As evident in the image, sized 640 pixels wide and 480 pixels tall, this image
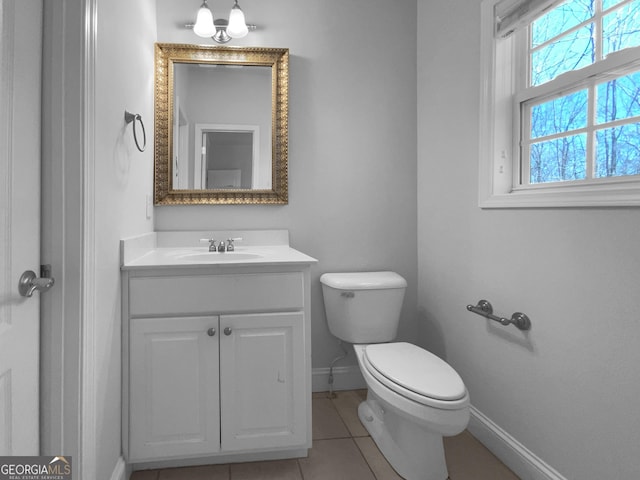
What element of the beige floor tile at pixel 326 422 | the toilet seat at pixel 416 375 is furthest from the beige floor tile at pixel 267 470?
the toilet seat at pixel 416 375

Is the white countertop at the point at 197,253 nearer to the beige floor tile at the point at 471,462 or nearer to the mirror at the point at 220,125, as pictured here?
the mirror at the point at 220,125

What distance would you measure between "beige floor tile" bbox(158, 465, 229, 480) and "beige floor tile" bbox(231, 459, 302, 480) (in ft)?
0.13

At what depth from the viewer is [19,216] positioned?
0.96 metres

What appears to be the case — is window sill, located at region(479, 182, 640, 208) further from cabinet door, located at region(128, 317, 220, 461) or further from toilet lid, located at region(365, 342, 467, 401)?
cabinet door, located at region(128, 317, 220, 461)

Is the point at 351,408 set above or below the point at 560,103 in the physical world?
below

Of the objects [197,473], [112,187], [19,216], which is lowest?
[197,473]

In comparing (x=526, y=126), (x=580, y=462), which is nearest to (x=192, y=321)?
(x=580, y=462)

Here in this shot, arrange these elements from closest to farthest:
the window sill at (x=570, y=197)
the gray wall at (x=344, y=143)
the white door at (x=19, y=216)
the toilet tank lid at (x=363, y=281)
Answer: the white door at (x=19, y=216) < the window sill at (x=570, y=197) < the toilet tank lid at (x=363, y=281) < the gray wall at (x=344, y=143)

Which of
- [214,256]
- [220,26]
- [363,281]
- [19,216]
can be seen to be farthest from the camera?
[220,26]

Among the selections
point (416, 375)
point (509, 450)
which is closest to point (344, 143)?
point (416, 375)

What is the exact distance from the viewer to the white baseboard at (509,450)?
1449mm

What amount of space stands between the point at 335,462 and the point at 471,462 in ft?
1.85

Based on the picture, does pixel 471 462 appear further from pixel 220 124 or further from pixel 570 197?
pixel 220 124

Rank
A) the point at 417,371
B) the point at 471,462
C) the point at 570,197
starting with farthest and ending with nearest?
the point at 471,462
the point at 417,371
the point at 570,197
